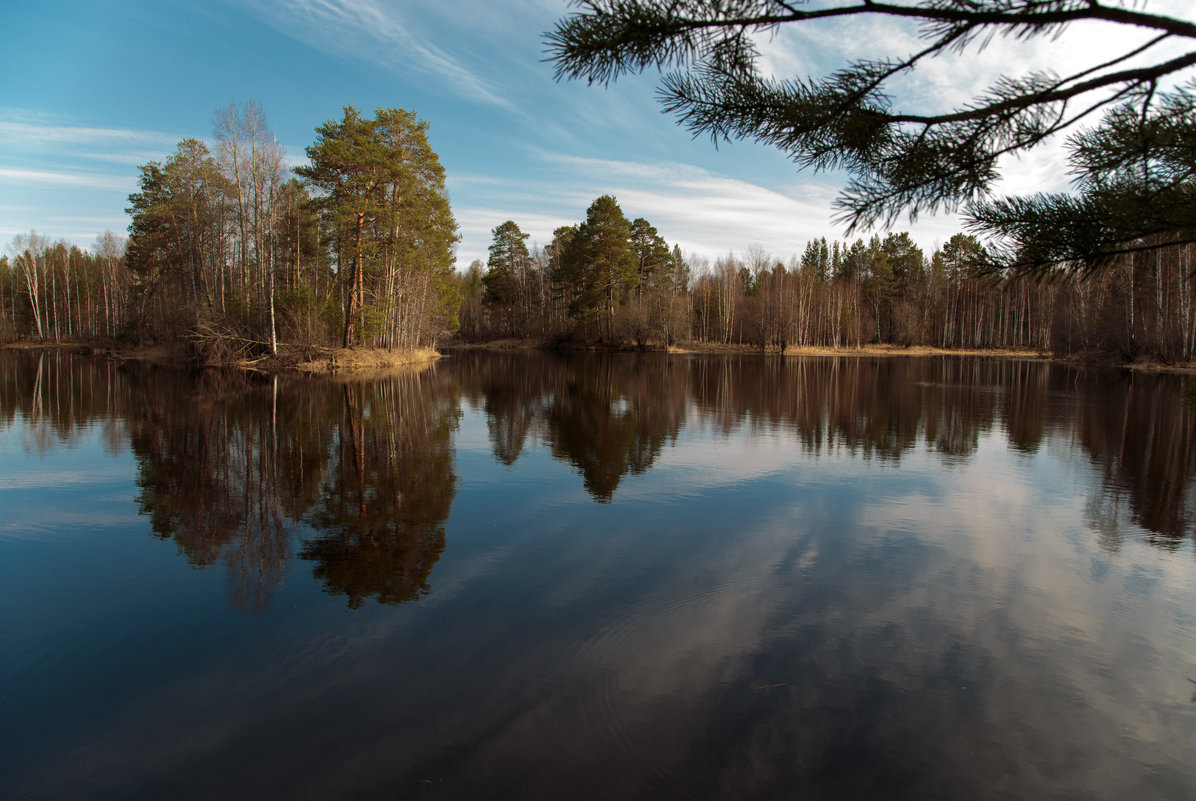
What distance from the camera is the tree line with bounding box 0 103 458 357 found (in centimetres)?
2819

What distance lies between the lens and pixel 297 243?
118ft

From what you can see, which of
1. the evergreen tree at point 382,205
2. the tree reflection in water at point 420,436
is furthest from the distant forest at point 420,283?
the tree reflection in water at point 420,436

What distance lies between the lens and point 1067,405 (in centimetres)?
1964

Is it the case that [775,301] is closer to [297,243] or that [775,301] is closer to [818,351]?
[818,351]

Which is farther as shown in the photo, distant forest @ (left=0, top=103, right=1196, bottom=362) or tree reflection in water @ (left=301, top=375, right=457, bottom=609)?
distant forest @ (left=0, top=103, right=1196, bottom=362)

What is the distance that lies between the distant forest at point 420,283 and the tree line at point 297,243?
0.12m

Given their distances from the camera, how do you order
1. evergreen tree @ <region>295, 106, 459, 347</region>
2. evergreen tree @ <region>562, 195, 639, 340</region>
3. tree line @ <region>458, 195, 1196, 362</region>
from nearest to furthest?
evergreen tree @ <region>295, 106, 459, 347</region>, tree line @ <region>458, 195, 1196, 362</region>, evergreen tree @ <region>562, 195, 639, 340</region>

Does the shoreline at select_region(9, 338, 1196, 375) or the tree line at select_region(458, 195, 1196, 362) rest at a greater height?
the tree line at select_region(458, 195, 1196, 362)

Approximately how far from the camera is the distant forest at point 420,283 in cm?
2867

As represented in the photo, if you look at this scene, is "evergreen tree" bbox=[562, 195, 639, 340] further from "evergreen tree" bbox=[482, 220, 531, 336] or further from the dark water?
the dark water

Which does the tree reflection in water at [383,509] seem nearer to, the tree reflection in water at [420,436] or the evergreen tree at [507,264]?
the tree reflection in water at [420,436]

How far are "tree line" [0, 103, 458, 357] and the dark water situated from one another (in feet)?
63.5

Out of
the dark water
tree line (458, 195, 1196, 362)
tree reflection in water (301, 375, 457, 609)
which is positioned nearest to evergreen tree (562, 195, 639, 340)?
tree line (458, 195, 1196, 362)

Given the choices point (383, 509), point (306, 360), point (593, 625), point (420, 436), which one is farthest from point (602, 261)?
point (593, 625)
